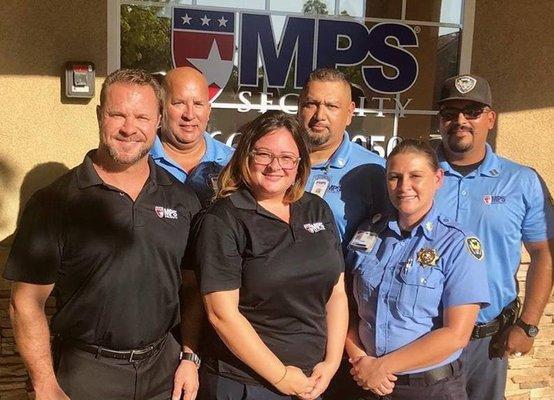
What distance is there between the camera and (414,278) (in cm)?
224

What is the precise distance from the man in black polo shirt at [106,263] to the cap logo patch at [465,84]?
1.38 metres

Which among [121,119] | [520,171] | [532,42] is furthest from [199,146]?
[532,42]

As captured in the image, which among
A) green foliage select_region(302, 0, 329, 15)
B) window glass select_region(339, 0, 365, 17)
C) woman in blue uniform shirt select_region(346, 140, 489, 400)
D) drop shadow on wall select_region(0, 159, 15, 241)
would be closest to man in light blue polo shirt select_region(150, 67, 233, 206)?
woman in blue uniform shirt select_region(346, 140, 489, 400)

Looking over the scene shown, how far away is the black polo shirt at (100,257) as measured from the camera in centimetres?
198

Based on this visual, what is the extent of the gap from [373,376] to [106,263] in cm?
111

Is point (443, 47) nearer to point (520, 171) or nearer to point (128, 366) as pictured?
point (520, 171)

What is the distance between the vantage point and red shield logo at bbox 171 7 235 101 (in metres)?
3.85

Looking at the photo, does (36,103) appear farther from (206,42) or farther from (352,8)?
(352,8)

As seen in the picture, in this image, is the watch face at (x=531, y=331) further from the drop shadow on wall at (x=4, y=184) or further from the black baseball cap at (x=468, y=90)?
the drop shadow on wall at (x=4, y=184)

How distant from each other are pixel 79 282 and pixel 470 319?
4.76ft

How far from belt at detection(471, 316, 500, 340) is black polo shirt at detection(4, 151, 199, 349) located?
53.8 inches

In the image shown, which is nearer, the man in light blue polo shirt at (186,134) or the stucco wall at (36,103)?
the man in light blue polo shirt at (186,134)

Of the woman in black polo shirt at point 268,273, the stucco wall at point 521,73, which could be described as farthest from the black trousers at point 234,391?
the stucco wall at point 521,73

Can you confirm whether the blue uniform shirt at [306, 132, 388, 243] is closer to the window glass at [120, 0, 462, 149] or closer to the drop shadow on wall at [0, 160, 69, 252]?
the window glass at [120, 0, 462, 149]
